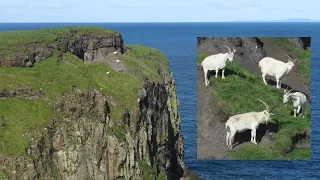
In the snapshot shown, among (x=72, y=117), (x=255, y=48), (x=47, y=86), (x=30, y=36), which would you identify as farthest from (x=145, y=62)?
(x=255, y=48)

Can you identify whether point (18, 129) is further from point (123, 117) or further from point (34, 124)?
point (123, 117)

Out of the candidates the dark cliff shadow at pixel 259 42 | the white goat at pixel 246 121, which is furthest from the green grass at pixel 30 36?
the dark cliff shadow at pixel 259 42

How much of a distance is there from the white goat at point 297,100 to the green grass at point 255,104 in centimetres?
77

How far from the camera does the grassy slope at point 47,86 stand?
4188 centimetres

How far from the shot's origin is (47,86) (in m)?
47.5

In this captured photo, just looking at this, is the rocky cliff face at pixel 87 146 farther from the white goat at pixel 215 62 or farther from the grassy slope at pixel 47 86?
the white goat at pixel 215 62

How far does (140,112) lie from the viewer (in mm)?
52094

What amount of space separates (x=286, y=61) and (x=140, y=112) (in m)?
16.6

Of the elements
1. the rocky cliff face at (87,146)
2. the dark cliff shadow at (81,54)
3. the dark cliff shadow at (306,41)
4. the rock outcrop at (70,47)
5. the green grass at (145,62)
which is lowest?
the rocky cliff face at (87,146)

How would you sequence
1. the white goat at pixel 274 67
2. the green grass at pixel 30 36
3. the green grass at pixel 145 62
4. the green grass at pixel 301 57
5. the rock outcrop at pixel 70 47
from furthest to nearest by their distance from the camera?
1. the green grass at pixel 145 62
2. the green grass at pixel 30 36
3. the rock outcrop at pixel 70 47
4. the green grass at pixel 301 57
5. the white goat at pixel 274 67

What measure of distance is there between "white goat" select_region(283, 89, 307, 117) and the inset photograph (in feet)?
0.24

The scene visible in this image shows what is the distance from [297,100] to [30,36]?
35263mm

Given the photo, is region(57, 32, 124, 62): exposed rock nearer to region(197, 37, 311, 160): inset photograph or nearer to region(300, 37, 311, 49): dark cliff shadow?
region(197, 37, 311, 160): inset photograph

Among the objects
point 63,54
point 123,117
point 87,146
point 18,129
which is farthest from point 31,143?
point 63,54
